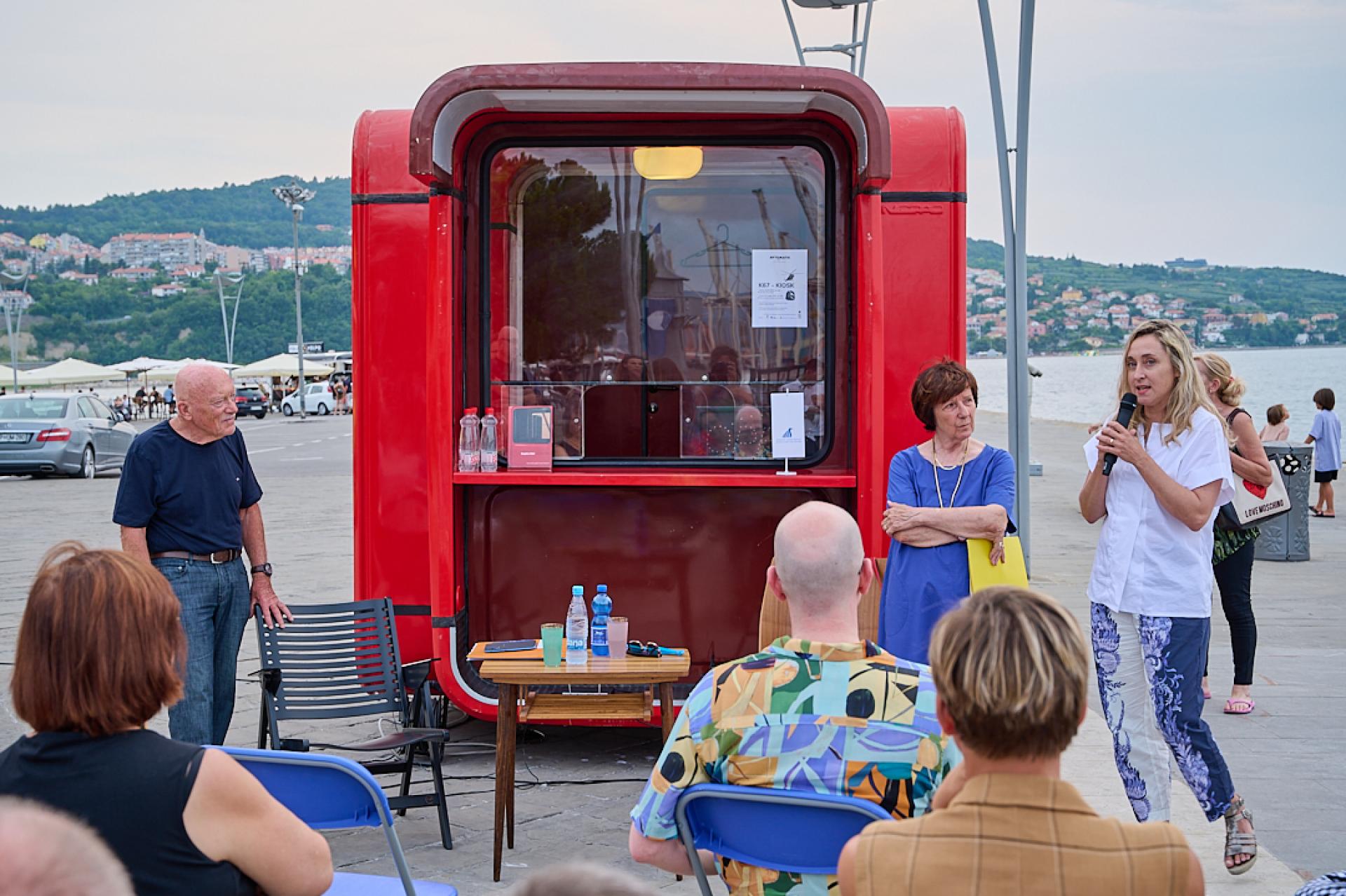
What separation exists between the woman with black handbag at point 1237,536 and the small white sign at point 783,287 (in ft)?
5.59

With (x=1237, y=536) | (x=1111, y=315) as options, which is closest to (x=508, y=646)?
(x=1237, y=536)

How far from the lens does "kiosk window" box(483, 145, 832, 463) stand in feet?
19.0

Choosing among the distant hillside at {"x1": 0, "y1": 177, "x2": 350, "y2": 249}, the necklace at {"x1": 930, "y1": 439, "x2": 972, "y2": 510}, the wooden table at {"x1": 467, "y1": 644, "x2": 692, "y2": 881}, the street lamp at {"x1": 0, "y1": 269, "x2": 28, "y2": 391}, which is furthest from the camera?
the distant hillside at {"x1": 0, "y1": 177, "x2": 350, "y2": 249}

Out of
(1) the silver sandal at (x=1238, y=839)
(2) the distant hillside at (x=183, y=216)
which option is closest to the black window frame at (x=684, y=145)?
(1) the silver sandal at (x=1238, y=839)

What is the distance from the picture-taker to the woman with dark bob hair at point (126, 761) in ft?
7.18

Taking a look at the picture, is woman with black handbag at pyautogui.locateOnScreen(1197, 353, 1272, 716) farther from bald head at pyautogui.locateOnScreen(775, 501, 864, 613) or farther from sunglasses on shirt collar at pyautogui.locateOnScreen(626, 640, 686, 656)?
bald head at pyautogui.locateOnScreen(775, 501, 864, 613)

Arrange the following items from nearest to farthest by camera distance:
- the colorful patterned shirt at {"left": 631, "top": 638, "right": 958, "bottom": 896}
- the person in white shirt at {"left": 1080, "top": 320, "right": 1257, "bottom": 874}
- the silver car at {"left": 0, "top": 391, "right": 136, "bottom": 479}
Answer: the colorful patterned shirt at {"left": 631, "top": 638, "right": 958, "bottom": 896} → the person in white shirt at {"left": 1080, "top": 320, "right": 1257, "bottom": 874} → the silver car at {"left": 0, "top": 391, "right": 136, "bottom": 479}

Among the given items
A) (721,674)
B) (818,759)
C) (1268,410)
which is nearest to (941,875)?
(818,759)

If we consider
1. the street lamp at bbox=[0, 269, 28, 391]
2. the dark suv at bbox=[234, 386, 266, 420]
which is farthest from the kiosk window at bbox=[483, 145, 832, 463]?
the dark suv at bbox=[234, 386, 266, 420]

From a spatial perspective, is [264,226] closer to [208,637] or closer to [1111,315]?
[1111,315]

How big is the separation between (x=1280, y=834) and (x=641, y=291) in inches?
133

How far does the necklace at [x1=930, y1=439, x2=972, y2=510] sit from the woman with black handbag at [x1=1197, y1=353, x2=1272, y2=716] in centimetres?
147

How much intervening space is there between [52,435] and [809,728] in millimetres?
21521

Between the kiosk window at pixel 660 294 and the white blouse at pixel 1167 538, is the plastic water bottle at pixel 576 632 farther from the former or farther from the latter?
the white blouse at pixel 1167 538
